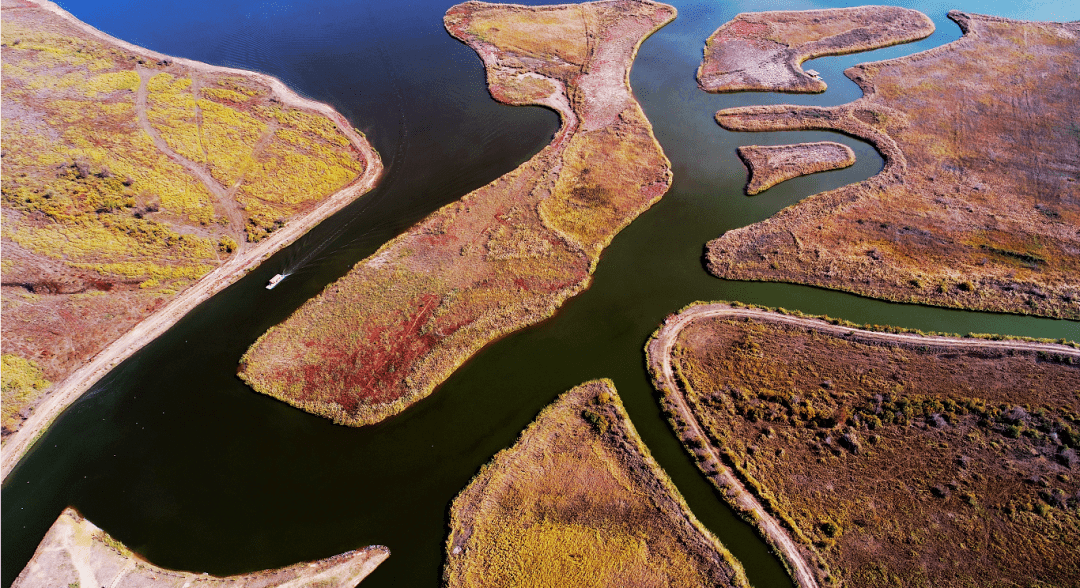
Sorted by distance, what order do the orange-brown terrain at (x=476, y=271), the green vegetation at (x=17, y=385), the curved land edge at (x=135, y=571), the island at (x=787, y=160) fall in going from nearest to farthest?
the curved land edge at (x=135, y=571), the green vegetation at (x=17, y=385), the orange-brown terrain at (x=476, y=271), the island at (x=787, y=160)

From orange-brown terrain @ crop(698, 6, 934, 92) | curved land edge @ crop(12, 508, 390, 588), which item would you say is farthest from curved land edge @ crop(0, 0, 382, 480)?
orange-brown terrain @ crop(698, 6, 934, 92)

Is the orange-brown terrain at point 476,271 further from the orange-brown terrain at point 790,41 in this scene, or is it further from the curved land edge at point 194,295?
the orange-brown terrain at point 790,41

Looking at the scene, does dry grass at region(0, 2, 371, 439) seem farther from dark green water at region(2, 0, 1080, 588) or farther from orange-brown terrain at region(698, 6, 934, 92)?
orange-brown terrain at region(698, 6, 934, 92)

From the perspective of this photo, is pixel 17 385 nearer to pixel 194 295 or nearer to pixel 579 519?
pixel 194 295

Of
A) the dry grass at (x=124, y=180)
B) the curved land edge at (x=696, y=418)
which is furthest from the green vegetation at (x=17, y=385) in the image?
the curved land edge at (x=696, y=418)

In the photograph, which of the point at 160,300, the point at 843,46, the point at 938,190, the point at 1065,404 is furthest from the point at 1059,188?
the point at 160,300

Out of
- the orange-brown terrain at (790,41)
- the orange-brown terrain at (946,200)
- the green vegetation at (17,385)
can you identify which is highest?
the orange-brown terrain at (790,41)
